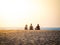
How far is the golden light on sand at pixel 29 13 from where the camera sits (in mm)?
→ 2533

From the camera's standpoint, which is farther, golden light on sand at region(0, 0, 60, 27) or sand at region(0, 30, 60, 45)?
golden light on sand at region(0, 0, 60, 27)

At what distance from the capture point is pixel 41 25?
101 inches

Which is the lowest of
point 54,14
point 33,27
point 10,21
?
point 33,27

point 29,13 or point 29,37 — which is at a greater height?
point 29,13

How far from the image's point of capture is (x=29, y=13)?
8.43 feet

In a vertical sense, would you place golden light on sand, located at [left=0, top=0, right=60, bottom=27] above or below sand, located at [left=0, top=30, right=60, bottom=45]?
above

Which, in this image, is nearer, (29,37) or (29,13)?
(29,37)

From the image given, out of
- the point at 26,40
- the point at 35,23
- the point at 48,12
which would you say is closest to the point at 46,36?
the point at 26,40

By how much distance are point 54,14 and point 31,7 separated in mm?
636

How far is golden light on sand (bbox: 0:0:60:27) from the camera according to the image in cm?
253

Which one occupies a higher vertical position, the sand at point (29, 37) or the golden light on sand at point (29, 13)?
the golden light on sand at point (29, 13)

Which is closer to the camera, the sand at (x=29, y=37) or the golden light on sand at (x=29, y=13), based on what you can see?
the sand at (x=29, y=37)

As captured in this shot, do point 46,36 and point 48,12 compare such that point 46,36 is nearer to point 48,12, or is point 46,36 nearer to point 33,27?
point 33,27

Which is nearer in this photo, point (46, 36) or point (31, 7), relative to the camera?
point (46, 36)
